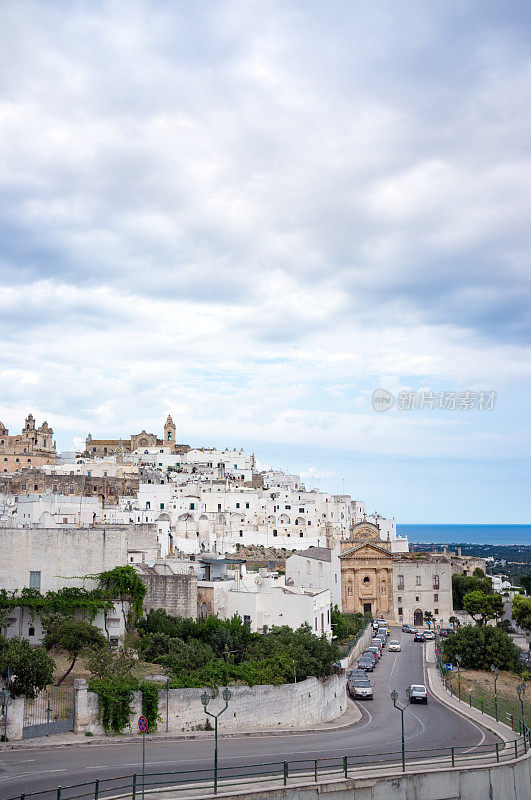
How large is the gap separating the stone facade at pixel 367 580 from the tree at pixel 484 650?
29561 millimetres

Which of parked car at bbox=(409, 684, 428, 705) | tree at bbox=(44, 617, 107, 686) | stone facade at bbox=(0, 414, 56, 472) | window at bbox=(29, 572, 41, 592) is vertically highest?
stone facade at bbox=(0, 414, 56, 472)

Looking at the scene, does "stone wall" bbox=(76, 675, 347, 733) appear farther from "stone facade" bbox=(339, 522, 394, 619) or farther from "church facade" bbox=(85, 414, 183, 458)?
"church facade" bbox=(85, 414, 183, 458)

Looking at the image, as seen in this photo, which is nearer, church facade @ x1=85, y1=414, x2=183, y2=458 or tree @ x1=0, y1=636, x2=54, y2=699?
tree @ x1=0, y1=636, x2=54, y2=699

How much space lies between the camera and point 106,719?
25.6 metres

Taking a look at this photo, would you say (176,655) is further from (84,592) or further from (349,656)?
(349,656)

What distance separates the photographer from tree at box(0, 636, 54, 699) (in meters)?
24.7

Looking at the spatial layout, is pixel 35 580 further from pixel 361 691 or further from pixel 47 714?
pixel 361 691

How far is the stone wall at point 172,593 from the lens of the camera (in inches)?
1601

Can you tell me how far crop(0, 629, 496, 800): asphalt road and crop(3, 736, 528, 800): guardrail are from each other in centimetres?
50

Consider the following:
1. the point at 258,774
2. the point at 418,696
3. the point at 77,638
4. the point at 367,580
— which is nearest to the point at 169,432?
the point at 367,580

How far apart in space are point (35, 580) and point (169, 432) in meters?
111

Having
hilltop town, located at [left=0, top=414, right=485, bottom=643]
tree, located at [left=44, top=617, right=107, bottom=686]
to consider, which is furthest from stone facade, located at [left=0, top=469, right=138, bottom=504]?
tree, located at [left=44, top=617, right=107, bottom=686]

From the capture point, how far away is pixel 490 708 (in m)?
33.5

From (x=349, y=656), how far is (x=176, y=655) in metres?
19.6
